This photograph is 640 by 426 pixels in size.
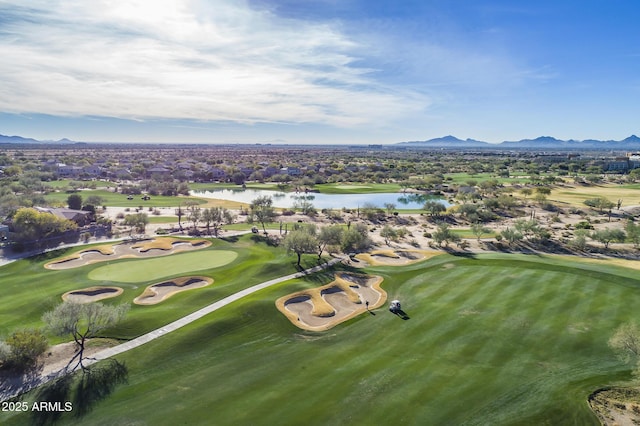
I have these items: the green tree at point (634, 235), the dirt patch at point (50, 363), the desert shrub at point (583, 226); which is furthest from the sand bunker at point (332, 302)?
the desert shrub at point (583, 226)

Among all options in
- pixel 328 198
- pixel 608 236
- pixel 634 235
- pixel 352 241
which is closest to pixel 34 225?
pixel 352 241

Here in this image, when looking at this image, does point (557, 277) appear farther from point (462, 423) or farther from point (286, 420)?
point (286, 420)

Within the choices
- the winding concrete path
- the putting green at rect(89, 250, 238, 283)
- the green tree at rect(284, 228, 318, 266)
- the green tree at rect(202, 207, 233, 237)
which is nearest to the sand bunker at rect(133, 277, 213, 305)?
the putting green at rect(89, 250, 238, 283)

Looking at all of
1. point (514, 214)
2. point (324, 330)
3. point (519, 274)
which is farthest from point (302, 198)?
point (324, 330)

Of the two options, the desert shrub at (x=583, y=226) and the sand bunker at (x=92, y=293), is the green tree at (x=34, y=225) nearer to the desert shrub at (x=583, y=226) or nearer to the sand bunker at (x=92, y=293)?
the sand bunker at (x=92, y=293)

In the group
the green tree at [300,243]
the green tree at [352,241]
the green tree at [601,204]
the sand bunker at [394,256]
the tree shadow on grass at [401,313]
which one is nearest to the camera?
the tree shadow on grass at [401,313]

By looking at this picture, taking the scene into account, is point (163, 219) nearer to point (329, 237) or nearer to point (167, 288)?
point (167, 288)

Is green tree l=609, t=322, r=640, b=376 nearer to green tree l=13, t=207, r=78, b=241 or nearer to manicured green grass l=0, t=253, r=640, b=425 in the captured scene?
manicured green grass l=0, t=253, r=640, b=425
